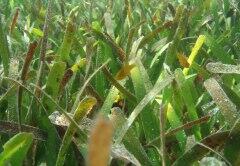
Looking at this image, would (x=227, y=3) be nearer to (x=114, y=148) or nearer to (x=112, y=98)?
(x=112, y=98)

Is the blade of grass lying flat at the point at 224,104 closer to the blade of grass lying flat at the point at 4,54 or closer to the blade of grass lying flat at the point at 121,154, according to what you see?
the blade of grass lying flat at the point at 121,154

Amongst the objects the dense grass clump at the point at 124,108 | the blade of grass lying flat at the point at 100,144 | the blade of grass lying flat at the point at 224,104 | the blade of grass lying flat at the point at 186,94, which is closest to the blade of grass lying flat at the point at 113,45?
the dense grass clump at the point at 124,108

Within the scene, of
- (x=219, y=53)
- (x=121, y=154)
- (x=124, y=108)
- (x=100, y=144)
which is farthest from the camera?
(x=219, y=53)

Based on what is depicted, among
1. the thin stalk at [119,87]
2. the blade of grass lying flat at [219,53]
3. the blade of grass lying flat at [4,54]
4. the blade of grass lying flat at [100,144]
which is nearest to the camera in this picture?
the blade of grass lying flat at [100,144]

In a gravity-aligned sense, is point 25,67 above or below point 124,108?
above

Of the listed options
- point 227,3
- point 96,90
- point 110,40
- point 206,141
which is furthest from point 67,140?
point 227,3

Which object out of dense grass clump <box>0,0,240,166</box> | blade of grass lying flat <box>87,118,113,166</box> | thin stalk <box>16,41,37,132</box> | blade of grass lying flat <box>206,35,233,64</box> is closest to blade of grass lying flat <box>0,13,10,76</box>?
dense grass clump <box>0,0,240,166</box>

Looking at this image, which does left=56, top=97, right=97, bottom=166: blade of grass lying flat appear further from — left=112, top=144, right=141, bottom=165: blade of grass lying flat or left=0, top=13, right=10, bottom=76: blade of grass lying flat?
left=0, top=13, right=10, bottom=76: blade of grass lying flat

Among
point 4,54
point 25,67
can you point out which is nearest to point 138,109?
point 25,67

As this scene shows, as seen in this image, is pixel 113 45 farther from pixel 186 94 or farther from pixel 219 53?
pixel 186 94

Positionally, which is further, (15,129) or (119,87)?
(119,87)
